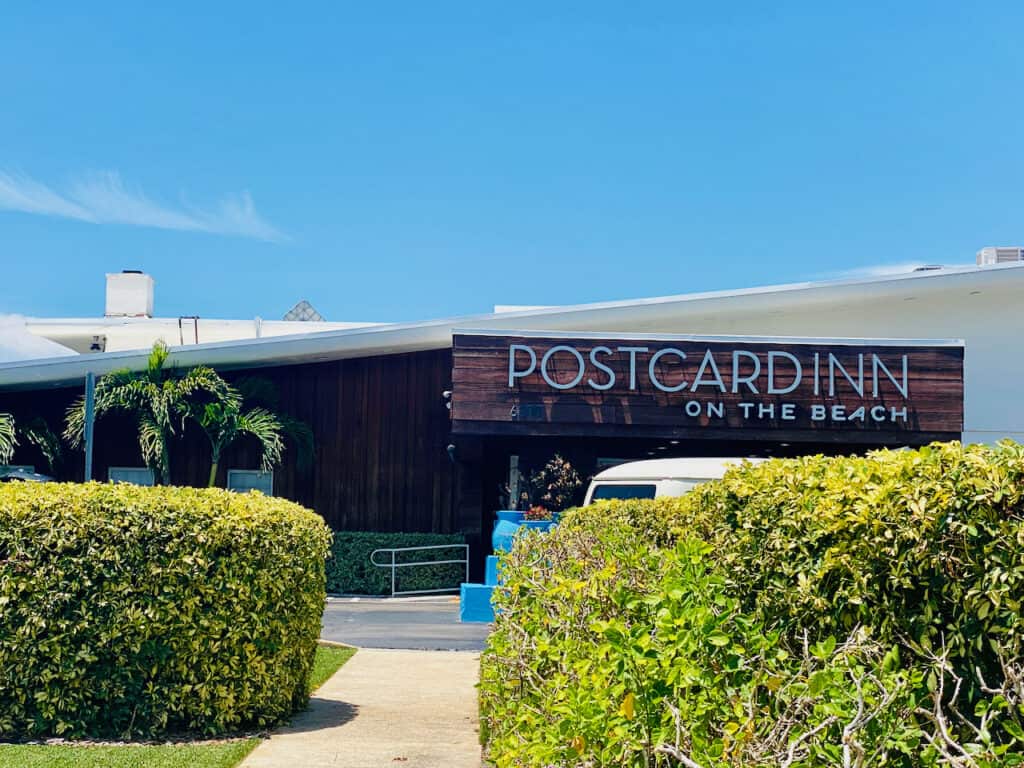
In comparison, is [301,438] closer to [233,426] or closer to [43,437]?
[233,426]

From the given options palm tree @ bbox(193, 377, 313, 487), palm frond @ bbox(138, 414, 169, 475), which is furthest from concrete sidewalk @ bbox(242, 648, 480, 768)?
palm frond @ bbox(138, 414, 169, 475)

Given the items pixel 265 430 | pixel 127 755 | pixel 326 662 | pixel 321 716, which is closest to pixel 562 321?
pixel 265 430

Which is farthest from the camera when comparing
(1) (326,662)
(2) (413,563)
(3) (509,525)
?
(2) (413,563)

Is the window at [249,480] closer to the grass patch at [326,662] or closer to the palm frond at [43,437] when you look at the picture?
the palm frond at [43,437]

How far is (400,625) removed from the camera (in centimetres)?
1628

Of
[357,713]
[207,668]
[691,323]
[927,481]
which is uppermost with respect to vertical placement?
[691,323]

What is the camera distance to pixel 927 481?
3645mm

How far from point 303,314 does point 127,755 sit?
23855 mm

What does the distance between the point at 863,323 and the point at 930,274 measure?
1750 millimetres

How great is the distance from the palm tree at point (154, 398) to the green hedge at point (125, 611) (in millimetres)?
12793

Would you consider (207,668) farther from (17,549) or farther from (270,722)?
(17,549)

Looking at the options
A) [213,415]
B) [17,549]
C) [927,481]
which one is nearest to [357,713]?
[17,549]

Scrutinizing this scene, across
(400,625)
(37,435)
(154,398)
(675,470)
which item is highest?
(154,398)

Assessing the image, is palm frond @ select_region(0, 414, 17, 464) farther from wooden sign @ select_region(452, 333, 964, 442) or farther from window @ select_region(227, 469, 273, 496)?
wooden sign @ select_region(452, 333, 964, 442)
